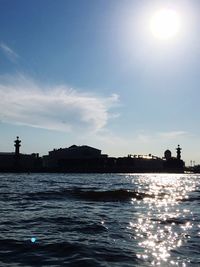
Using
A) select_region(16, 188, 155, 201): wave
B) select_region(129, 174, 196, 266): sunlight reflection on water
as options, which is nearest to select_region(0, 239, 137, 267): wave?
select_region(129, 174, 196, 266): sunlight reflection on water

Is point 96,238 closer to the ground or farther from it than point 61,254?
farther from it

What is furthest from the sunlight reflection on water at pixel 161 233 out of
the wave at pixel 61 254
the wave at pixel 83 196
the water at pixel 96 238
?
the wave at pixel 83 196

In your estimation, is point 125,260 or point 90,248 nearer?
point 125,260

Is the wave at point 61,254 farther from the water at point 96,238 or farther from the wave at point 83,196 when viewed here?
the wave at point 83,196

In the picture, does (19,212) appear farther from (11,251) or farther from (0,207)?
(11,251)

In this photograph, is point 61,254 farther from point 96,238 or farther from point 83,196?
point 83,196

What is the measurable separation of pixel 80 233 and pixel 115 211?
9.09 m

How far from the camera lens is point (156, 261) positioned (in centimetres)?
1286

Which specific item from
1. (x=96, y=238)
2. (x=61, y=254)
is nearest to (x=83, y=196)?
(x=96, y=238)

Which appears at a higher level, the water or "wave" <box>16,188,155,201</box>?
"wave" <box>16,188,155,201</box>

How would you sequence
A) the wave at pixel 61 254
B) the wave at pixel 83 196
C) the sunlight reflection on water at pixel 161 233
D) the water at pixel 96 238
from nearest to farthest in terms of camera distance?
the wave at pixel 61 254, the water at pixel 96 238, the sunlight reflection on water at pixel 161 233, the wave at pixel 83 196

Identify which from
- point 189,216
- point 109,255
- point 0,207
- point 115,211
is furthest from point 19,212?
point 109,255

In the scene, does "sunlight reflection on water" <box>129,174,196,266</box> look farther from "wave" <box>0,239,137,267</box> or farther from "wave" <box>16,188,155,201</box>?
"wave" <box>16,188,155,201</box>

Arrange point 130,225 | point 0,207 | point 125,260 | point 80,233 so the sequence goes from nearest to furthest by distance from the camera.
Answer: point 125,260
point 80,233
point 130,225
point 0,207
